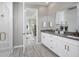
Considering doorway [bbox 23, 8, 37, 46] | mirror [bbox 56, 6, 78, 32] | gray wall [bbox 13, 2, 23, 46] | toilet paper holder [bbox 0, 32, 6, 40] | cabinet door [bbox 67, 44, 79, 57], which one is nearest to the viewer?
cabinet door [bbox 67, 44, 79, 57]

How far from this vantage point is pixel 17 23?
20.9 feet

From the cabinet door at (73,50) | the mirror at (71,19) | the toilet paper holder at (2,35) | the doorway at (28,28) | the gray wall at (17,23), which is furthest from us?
the doorway at (28,28)

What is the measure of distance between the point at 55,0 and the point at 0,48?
397cm

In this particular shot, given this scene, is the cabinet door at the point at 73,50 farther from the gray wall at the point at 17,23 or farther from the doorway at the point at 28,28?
the gray wall at the point at 17,23

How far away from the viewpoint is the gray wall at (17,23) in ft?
20.6

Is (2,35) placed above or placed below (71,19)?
below

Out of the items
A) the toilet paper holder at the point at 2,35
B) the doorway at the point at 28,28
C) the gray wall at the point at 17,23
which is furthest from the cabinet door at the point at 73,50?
the gray wall at the point at 17,23

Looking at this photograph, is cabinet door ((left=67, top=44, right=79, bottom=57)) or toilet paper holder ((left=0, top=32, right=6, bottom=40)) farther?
toilet paper holder ((left=0, top=32, right=6, bottom=40))

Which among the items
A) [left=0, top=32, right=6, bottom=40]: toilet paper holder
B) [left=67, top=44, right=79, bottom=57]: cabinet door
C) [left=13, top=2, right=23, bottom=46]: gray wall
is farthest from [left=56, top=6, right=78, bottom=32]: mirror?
[left=13, top=2, right=23, bottom=46]: gray wall

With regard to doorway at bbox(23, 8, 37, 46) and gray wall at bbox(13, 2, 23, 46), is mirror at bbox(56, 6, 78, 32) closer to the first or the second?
doorway at bbox(23, 8, 37, 46)

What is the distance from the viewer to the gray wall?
20.6ft

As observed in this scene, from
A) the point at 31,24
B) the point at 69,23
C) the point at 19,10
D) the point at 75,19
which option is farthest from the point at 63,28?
the point at 31,24

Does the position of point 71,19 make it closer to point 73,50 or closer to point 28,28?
point 73,50

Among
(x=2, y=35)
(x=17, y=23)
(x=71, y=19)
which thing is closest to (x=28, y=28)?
(x=17, y=23)
